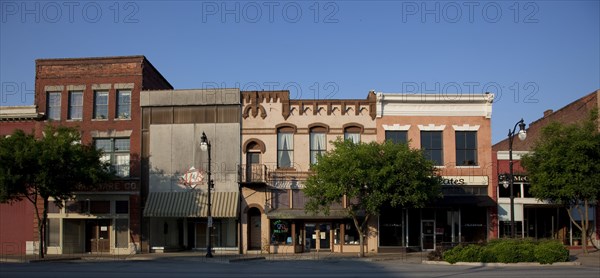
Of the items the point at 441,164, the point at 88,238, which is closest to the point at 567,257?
the point at 441,164

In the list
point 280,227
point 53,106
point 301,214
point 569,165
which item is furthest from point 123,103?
point 569,165

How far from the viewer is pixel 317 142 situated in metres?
37.6

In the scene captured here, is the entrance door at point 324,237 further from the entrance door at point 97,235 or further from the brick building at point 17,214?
the brick building at point 17,214

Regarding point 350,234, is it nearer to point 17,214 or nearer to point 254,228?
point 254,228

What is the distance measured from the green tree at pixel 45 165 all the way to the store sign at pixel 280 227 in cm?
1033

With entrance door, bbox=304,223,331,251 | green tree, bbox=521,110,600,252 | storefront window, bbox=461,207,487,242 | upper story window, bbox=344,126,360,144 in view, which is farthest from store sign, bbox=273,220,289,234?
green tree, bbox=521,110,600,252

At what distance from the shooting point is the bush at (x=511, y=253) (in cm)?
2745

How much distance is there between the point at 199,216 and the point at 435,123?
15125 mm

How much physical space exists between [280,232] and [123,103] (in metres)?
12.4

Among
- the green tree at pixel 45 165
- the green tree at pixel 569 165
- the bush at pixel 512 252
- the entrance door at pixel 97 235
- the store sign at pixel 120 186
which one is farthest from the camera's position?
the entrance door at pixel 97 235

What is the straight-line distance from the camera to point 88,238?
3828 cm

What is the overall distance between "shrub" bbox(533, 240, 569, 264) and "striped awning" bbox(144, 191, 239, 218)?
16.5 m

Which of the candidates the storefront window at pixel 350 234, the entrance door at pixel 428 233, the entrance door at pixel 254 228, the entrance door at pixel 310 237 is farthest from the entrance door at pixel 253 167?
the entrance door at pixel 428 233

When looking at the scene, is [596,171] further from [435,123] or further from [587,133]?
[435,123]
